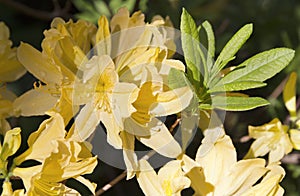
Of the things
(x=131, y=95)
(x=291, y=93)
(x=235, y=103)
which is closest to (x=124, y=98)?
(x=131, y=95)

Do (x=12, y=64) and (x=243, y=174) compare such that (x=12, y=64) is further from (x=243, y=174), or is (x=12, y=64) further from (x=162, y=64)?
(x=243, y=174)

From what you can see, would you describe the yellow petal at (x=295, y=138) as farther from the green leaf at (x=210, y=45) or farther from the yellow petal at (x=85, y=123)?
the yellow petal at (x=85, y=123)

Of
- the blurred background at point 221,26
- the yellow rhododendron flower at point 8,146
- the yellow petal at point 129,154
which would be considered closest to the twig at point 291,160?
the blurred background at point 221,26

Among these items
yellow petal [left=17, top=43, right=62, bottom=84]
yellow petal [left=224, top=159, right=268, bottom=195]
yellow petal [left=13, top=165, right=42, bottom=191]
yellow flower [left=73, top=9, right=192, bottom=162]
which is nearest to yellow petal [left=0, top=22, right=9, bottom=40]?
yellow petal [left=17, top=43, right=62, bottom=84]

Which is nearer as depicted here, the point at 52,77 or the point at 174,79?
the point at 174,79

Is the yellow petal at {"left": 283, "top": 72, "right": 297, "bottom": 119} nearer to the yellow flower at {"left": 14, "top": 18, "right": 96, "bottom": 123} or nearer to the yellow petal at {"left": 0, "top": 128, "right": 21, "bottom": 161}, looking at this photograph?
the yellow flower at {"left": 14, "top": 18, "right": 96, "bottom": 123}

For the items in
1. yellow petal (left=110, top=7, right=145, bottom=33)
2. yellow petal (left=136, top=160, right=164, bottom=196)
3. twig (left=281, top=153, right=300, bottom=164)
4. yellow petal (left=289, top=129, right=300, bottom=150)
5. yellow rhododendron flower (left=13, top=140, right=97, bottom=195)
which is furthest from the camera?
twig (left=281, top=153, right=300, bottom=164)

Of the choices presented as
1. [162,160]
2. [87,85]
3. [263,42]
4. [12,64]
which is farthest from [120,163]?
[263,42]
